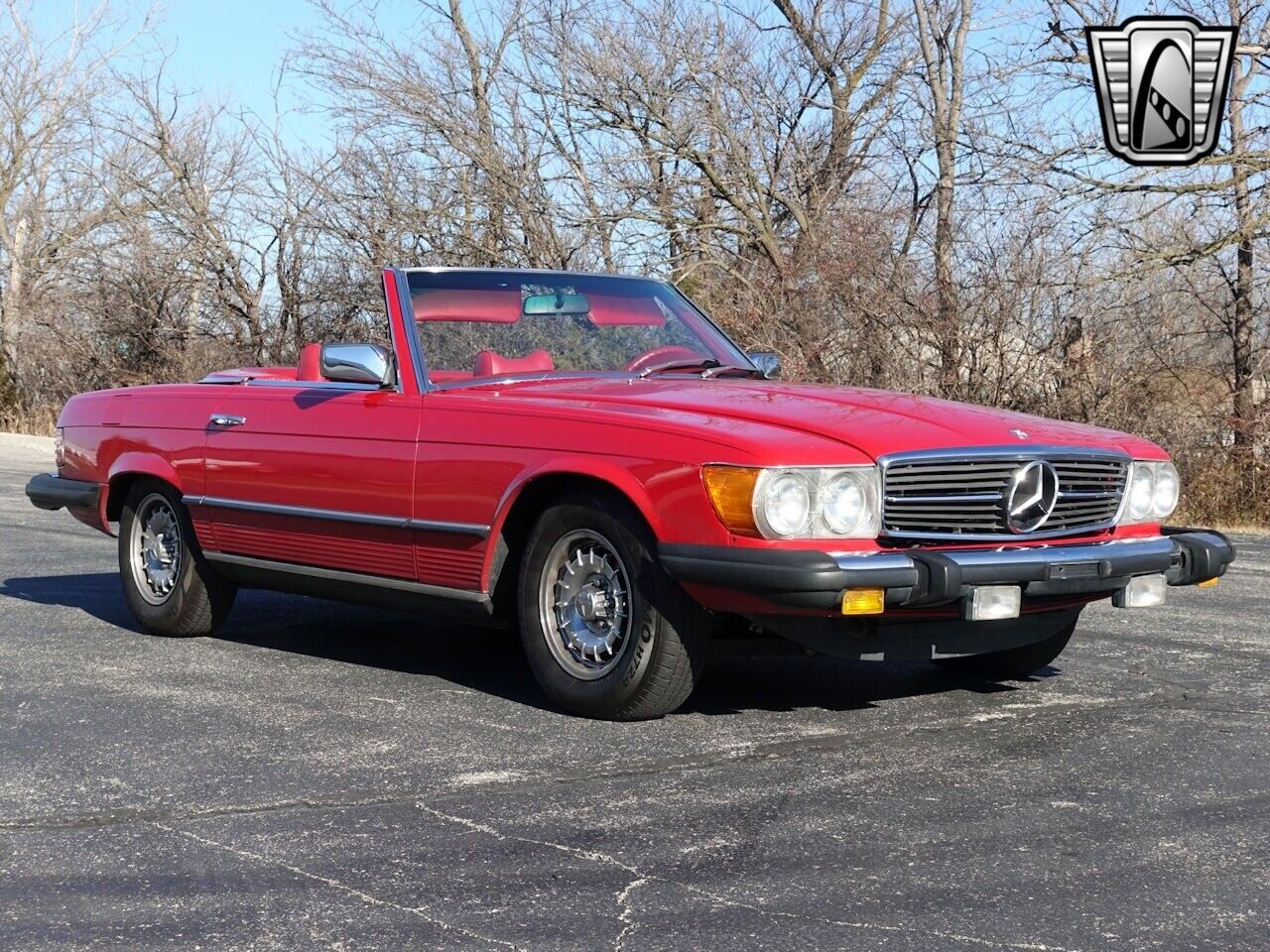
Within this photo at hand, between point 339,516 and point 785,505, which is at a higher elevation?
point 785,505

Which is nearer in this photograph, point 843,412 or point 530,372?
point 843,412

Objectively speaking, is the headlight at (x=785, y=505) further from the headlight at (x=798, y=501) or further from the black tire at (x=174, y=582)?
the black tire at (x=174, y=582)

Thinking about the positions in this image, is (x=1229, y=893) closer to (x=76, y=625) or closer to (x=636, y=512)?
(x=636, y=512)

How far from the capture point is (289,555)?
7156mm

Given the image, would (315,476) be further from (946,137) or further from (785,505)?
(946,137)

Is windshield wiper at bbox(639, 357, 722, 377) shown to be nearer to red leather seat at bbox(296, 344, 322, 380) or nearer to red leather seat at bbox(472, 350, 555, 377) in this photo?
red leather seat at bbox(472, 350, 555, 377)

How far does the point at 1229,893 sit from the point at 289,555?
14.0ft

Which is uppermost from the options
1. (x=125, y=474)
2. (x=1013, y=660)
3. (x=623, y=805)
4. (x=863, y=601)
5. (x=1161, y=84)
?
(x=1161, y=84)

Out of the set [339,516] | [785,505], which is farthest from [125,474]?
[785,505]

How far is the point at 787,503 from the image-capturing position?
5.40 meters

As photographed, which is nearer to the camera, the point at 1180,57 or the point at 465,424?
the point at 465,424

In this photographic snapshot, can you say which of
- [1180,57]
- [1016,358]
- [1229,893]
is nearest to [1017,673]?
[1229,893]

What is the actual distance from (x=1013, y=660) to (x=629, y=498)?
6.48ft

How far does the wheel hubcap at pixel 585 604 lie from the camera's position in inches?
232
